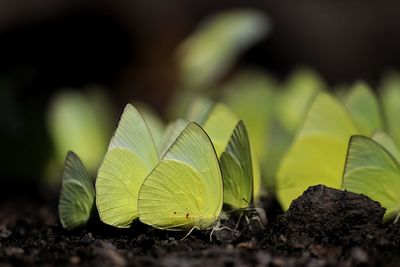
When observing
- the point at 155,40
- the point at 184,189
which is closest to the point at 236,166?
the point at 184,189

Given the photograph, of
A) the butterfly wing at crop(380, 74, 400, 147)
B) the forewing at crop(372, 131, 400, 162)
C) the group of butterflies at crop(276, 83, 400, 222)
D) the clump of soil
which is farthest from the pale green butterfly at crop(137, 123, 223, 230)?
the butterfly wing at crop(380, 74, 400, 147)

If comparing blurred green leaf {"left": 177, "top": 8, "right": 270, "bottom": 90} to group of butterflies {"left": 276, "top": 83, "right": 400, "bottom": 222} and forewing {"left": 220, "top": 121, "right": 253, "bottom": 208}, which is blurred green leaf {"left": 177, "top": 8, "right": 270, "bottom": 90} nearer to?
group of butterflies {"left": 276, "top": 83, "right": 400, "bottom": 222}

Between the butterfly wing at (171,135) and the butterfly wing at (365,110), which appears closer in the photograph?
the butterfly wing at (171,135)

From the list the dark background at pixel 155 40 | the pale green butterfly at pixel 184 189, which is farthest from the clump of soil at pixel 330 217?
the dark background at pixel 155 40

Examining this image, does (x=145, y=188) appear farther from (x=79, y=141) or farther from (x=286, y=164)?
(x=79, y=141)

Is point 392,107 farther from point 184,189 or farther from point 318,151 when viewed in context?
point 184,189

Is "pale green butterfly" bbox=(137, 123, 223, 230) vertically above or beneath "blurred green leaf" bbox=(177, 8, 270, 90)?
beneath

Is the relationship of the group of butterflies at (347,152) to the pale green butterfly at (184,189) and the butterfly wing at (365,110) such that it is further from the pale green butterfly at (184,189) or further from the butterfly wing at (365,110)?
the pale green butterfly at (184,189)

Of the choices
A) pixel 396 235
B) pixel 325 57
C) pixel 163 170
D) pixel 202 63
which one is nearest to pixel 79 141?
pixel 202 63
